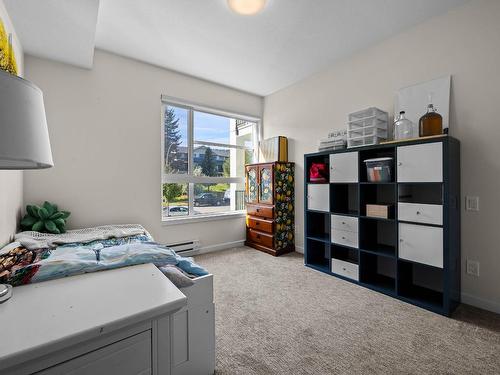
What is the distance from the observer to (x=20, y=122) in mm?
687

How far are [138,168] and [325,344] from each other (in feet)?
8.91

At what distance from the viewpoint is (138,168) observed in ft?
10.00

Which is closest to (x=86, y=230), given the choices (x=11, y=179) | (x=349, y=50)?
(x=11, y=179)

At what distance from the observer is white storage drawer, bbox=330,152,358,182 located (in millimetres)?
2504

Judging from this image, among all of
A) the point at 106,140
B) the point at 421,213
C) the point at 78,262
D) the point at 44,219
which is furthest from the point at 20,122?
the point at 421,213

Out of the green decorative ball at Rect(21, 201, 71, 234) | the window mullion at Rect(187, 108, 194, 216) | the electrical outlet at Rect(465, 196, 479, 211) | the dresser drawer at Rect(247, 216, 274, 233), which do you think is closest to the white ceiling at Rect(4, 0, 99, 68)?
the window mullion at Rect(187, 108, 194, 216)

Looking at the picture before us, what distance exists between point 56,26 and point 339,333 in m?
3.26

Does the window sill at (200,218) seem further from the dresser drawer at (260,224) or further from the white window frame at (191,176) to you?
the dresser drawer at (260,224)

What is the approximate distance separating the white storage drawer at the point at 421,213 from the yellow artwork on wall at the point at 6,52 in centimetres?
319

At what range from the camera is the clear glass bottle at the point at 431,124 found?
210cm

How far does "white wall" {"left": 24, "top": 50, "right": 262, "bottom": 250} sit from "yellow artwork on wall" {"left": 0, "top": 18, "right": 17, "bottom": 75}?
27.6 inches

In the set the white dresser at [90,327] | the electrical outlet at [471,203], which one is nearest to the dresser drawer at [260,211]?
the electrical outlet at [471,203]

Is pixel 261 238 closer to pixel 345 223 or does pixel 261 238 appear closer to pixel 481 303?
pixel 345 223

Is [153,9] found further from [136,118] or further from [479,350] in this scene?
[479,350]
